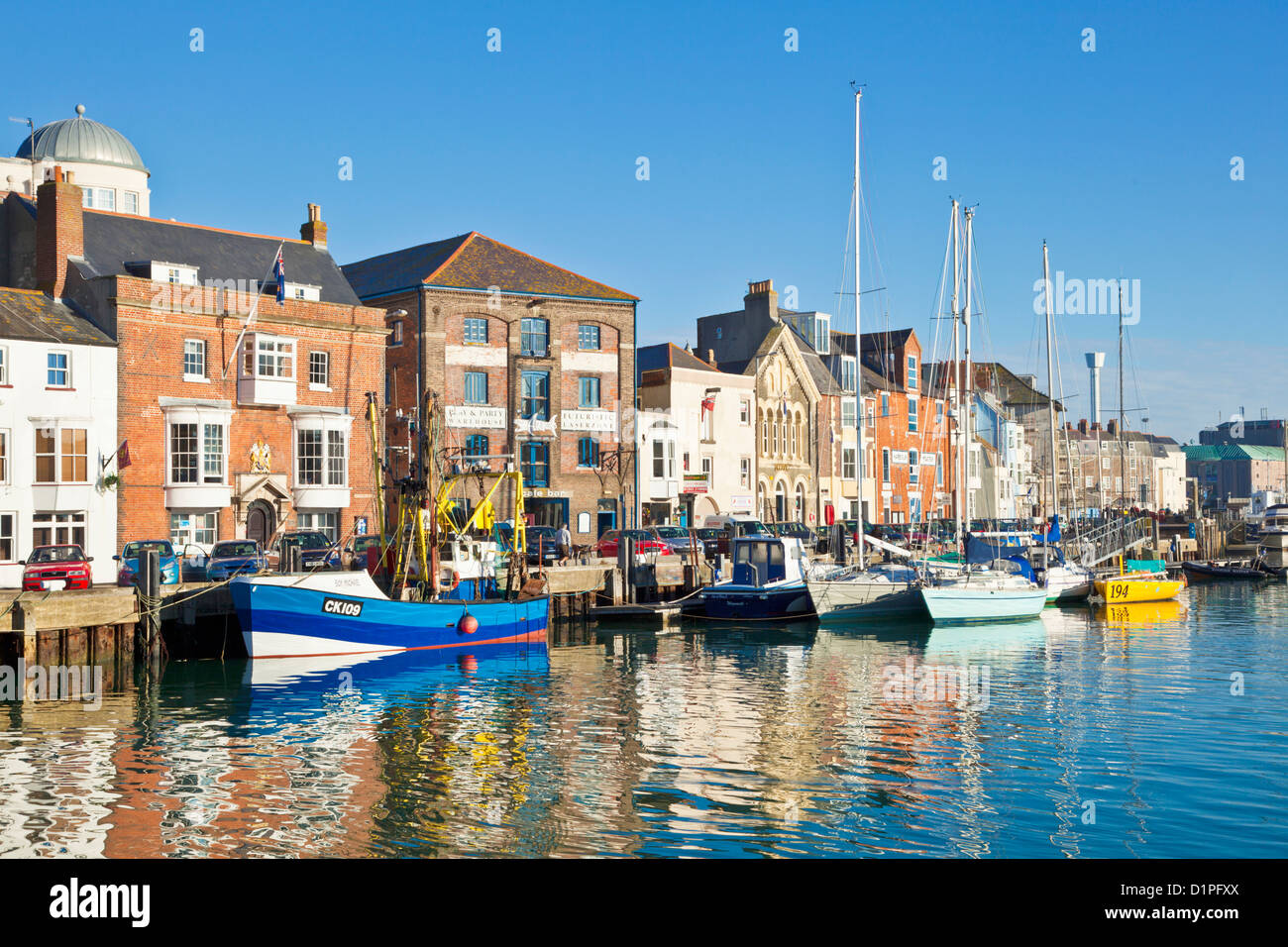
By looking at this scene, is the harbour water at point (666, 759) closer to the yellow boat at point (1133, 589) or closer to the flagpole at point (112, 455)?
the flagpole at point (112, 455)

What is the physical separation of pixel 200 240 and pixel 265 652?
27.0 metres

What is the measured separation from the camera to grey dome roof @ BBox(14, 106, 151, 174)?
243 feet

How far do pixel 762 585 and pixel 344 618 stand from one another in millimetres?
16583

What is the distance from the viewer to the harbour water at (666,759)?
14.1m

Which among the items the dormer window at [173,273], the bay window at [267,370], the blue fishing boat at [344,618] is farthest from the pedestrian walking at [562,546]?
the dormer window at [173,273]

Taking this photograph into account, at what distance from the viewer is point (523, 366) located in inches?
2331

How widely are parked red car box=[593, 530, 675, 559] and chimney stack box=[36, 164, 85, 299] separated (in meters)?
24.4

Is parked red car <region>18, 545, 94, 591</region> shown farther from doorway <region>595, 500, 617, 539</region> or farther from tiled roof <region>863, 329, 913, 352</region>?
tiled roof <region>863, 329, 913, 352</region>

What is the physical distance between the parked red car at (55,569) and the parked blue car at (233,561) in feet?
11.7

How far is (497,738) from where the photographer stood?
20875mm

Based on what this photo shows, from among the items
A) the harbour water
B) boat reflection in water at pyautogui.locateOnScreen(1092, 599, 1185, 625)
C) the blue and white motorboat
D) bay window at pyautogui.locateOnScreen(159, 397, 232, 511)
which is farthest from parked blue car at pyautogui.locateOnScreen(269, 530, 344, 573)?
boat reflection in water at pyautogui.locateOnScreen(1092, 599, 1185, 625)

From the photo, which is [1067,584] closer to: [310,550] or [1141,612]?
[1141,612]

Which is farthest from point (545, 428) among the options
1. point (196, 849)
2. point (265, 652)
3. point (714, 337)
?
point (196, 849)
